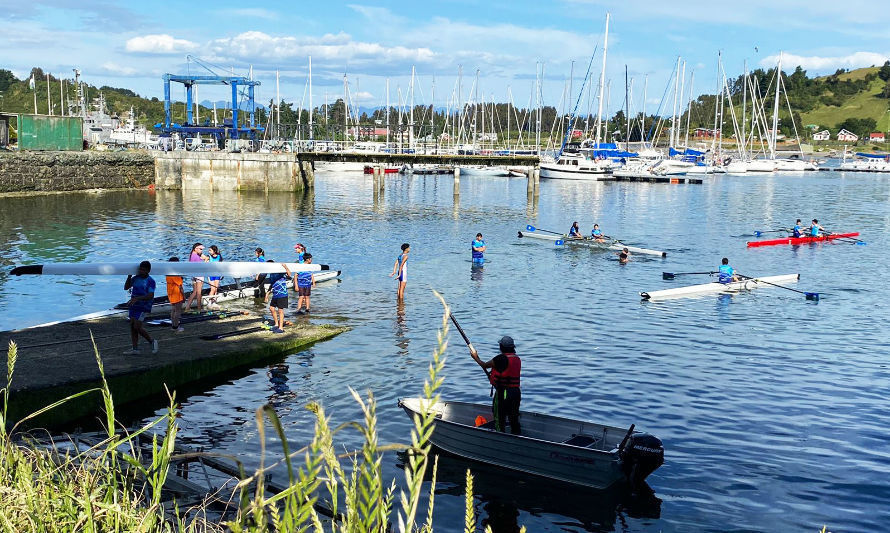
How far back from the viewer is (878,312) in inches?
1137

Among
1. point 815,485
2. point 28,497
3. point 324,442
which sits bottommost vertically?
point 815,485

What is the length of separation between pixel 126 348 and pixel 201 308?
5.38 m

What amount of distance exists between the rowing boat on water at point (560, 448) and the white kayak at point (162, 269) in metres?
8.04

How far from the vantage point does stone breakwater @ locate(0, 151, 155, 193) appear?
61531 millimetres

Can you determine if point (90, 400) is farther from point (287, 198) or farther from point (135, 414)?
point (287, 198)

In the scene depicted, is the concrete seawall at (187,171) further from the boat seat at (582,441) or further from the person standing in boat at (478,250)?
the boat seat at (582,441)

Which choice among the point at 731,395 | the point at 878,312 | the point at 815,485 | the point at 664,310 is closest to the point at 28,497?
the point at 815,485

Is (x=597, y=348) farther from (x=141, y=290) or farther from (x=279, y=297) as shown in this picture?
(x=141, y=290)

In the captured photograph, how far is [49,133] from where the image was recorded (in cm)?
6744

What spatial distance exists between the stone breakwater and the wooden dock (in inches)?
1906

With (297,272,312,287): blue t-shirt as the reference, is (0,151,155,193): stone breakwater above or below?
above

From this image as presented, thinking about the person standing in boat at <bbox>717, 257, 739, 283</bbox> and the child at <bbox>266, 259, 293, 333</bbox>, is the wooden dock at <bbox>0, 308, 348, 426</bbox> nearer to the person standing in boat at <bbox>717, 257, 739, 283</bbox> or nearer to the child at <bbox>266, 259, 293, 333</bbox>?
the child at <bbox>266, 259, 293, 333</bbox>

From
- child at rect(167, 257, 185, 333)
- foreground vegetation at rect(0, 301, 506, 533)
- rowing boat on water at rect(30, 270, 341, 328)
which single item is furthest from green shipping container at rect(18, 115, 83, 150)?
foreground vegetation at rect(0, 301, 506, 533)

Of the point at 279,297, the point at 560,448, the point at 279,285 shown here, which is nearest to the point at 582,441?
the point at 560,448
